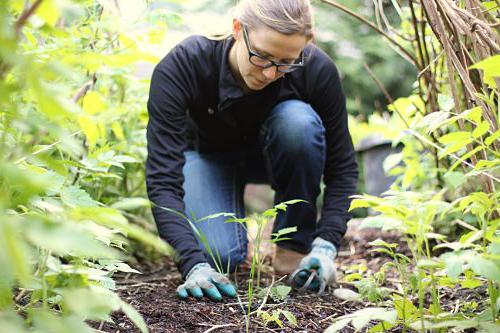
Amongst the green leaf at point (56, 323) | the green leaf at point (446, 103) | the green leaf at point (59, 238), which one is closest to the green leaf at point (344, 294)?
the green leaf at point (446, 103)

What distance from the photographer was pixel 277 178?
2.04 meters

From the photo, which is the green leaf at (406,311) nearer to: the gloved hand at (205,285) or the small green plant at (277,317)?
the small green plant at (277,317)

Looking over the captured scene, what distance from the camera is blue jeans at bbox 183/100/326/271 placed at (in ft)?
6.43

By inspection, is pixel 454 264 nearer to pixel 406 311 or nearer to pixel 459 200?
pixel 459 200

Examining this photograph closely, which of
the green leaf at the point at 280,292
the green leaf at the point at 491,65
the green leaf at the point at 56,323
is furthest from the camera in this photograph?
the green leaf at the point at 280,292

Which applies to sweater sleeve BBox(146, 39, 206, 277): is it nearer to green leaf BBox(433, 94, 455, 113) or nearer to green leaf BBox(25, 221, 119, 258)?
green leaf BBox(433, 94, 455, 113)

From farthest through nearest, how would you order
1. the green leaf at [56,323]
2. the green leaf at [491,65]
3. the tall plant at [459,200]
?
1. the tall plant at [459,200]
2. the green leaf at [491,65]
3. the green leaf at [56,323]

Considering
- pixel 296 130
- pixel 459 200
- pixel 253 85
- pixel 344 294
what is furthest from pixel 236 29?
pixel 459 200

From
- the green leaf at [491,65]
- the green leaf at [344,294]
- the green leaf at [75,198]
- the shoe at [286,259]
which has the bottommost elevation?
the shoe at [286,259]

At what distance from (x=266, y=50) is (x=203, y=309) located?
0.72 meters

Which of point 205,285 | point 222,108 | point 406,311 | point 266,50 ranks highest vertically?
point 266,50

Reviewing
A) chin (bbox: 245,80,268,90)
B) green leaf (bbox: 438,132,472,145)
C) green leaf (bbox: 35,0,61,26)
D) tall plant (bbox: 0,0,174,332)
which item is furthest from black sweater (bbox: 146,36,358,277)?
green leaf (bbox: 35,0,61,26)

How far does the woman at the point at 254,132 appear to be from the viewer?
1.71m

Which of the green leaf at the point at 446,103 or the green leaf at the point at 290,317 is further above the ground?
the green leaf at the point at 446,103
